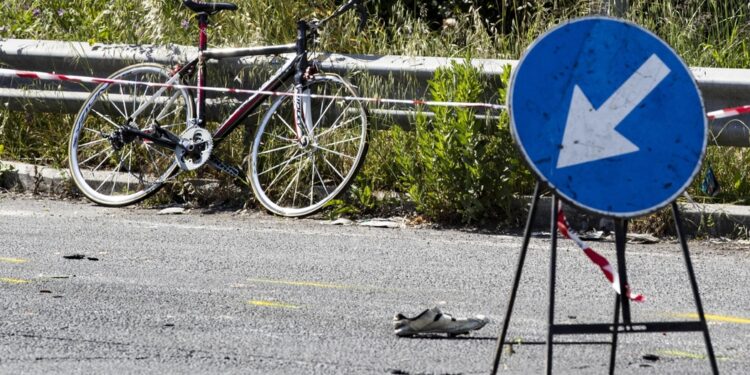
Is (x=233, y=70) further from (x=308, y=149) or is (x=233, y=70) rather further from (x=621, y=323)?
(x=621, y=323)

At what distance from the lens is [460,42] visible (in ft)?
35.8

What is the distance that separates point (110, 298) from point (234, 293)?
1.86 ft

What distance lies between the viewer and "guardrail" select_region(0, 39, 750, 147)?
7961 mm

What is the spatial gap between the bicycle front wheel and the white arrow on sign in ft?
15.2

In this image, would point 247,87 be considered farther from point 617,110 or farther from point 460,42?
point 617,110

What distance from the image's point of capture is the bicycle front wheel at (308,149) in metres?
8.54

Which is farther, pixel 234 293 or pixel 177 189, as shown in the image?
pixel 177 189

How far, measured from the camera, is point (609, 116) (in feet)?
12.5

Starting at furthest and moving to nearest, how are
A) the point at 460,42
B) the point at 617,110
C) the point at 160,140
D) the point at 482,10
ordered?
the point at 482,10 < the point at 460,42 < the point at 160,140 < the point at 617,110

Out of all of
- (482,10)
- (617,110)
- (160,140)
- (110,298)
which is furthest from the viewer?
(482,10)

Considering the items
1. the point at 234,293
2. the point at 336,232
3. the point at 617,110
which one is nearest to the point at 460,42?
the point at 336,232

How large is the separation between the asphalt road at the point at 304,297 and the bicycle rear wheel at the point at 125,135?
0.62m

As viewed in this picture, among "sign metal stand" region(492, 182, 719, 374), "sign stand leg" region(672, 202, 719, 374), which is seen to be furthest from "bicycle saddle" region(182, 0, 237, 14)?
"sign stand leg" region(672, 202, 719, 374)

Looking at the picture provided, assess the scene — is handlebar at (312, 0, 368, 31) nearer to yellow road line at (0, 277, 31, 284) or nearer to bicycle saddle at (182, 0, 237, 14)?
bicycle saddle at (182, 0, 237, 14)
